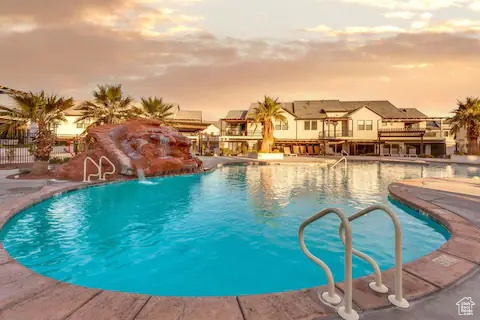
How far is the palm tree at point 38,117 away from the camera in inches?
605

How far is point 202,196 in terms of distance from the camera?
1270cm

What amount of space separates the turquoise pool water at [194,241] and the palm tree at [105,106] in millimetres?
13387

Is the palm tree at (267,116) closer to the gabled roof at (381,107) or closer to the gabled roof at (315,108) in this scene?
the gabled roof at (315,108)

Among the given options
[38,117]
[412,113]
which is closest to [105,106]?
[38,117]

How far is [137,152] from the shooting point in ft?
58.6

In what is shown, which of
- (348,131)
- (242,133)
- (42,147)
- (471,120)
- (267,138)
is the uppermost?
(242,133)

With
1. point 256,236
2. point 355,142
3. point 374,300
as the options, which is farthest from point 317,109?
point 374,300

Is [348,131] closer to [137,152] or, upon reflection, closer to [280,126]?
[280,126]

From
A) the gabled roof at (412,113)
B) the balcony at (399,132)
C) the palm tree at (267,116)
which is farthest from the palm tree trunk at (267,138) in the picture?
the gabled roof at (412,113)

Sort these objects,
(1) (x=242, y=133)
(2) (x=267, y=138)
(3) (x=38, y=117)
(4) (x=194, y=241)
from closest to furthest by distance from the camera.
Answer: (4) (x=194, y=241) → (3) (x=38, y=117) → (2) (x=267, y=138) → (1) (x=242, y=133)

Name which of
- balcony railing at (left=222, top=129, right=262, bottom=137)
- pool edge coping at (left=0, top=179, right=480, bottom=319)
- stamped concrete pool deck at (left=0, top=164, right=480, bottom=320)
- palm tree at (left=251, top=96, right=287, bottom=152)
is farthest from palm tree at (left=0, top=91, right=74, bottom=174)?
balcony railing at (left=222, top=129, right=262, bottom=137)
